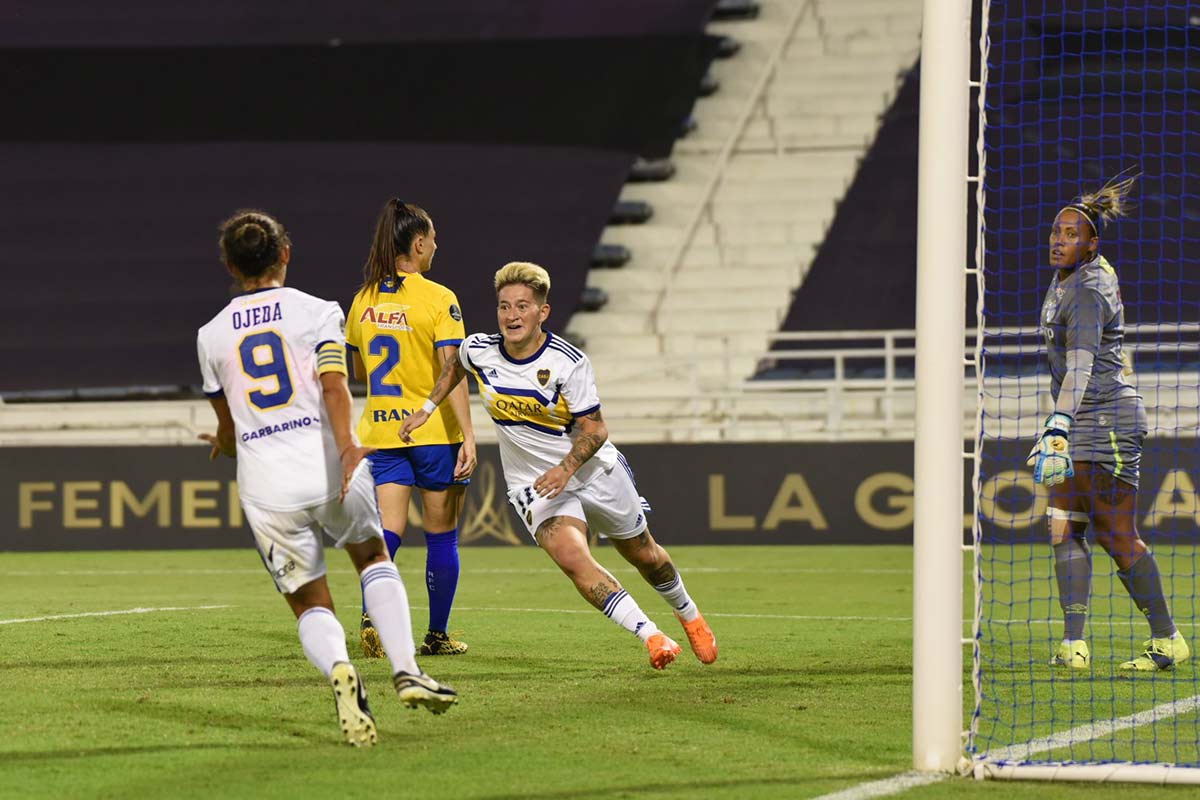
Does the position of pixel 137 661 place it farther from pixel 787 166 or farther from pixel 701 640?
pixel 787 166

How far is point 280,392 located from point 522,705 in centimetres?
154

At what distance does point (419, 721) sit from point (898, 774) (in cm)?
172

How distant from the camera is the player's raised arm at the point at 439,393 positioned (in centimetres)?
702

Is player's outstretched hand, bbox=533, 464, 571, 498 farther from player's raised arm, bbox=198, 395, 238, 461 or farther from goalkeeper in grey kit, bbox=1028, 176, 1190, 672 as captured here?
goalkeeper in grey kit, bbox=1028, 176, 1190, 672

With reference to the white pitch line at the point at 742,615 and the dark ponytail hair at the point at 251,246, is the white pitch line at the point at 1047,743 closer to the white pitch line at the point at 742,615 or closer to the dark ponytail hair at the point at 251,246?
the dark ponytail hair at the point at 251,246

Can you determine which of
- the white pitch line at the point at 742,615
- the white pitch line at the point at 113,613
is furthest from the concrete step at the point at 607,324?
the white pitch line at the point at 113,613

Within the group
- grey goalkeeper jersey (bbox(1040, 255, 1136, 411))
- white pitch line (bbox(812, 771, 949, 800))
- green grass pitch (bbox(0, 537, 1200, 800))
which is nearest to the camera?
white pitch line (bbox(812, 771, 949, 800))

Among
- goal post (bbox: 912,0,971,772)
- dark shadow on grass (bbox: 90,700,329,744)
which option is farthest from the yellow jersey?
goal post (bbox: 912,0,971,772)

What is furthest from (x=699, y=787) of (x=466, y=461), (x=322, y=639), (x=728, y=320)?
(x=728, y=320)

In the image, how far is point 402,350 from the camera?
301 inches

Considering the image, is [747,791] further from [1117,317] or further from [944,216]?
[1117,317]

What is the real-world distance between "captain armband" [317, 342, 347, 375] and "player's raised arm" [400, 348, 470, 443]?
1.61m

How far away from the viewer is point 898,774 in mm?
4891

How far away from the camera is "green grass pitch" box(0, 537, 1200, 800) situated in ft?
15.8
